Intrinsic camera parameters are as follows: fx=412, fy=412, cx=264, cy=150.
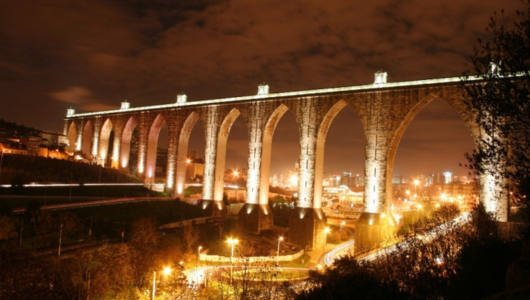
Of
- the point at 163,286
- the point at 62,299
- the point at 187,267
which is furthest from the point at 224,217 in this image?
the point at 62,299

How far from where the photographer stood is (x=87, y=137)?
58062 millimetres

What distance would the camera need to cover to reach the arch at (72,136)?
194 feet

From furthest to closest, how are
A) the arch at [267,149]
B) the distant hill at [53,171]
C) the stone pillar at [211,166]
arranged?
1. the distant hill at [53,171]
2. the stone pillar at [211,166]
3. the arch at [267,149]

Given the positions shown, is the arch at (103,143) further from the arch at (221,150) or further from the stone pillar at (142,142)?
the arch at (221,150)

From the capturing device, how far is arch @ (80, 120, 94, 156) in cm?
5700

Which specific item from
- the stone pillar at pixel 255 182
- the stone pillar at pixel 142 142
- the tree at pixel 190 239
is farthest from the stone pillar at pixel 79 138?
the tree at pixel 190 239

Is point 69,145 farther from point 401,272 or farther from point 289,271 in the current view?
point 401,272

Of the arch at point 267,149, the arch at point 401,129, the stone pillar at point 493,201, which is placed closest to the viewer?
the stone pillar at point 493,201

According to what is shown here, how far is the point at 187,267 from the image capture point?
90.0ft

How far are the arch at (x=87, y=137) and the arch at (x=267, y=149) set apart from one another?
30.7 m

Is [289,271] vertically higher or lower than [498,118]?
lower

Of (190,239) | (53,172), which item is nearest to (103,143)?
(53,172)

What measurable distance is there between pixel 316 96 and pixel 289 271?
1451cm

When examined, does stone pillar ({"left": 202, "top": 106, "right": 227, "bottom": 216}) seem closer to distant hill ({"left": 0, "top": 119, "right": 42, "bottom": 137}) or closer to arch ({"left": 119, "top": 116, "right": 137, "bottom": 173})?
arch ({"left": 119, "top": 116, "right": 137, "bottom": 173})
